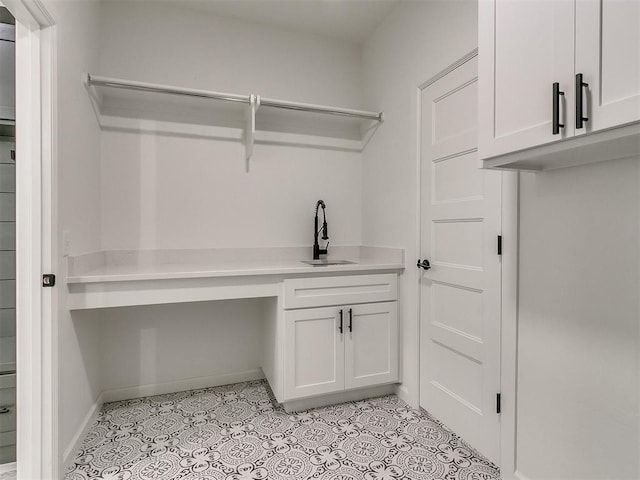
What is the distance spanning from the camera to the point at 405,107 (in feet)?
7.51

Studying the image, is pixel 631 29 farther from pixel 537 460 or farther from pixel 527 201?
pixel 537 460

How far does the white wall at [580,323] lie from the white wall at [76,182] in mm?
2060

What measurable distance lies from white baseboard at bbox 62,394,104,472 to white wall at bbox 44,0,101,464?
0.10ft

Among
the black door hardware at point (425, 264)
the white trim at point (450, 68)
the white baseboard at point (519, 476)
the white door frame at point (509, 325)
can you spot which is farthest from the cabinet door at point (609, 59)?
the white baseboard at point (519, 476)

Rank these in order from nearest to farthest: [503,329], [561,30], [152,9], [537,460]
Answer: [561,30] → [537,460] → [503,329] → [152,9]

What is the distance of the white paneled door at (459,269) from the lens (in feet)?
5.44

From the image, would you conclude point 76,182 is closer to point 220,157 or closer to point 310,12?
point 220,157

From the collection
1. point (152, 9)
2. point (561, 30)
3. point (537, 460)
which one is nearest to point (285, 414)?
point (537, 460)

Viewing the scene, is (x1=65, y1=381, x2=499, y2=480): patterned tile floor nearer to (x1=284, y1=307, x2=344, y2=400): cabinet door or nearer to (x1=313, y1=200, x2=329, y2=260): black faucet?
(x1=284, y1=307, x2=344, y2=400): cabinet door

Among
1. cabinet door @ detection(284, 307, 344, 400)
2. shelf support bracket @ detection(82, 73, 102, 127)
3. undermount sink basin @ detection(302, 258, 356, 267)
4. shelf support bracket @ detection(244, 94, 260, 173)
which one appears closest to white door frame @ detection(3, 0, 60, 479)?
shelf support bracket @ detection(82, 73, 102, 127)

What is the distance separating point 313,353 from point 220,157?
154cm

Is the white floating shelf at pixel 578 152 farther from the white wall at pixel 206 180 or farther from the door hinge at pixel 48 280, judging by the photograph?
the door hinge at pixel 48 280

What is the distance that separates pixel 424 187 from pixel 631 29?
1.32 metres

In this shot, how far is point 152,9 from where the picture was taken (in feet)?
7.79
